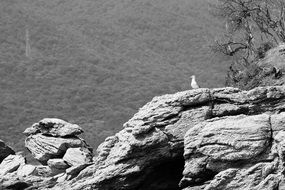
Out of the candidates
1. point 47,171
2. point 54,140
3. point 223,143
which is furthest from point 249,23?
point 223,143

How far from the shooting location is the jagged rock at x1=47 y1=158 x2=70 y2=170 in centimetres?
2973

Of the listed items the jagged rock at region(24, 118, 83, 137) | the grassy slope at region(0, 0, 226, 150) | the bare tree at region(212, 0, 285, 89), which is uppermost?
the grassy slope at region(0, 0, 226, 150)

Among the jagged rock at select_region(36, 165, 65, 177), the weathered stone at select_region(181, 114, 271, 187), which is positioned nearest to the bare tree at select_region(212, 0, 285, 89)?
the jagged rock at select_region(36, 165, 65, 177)

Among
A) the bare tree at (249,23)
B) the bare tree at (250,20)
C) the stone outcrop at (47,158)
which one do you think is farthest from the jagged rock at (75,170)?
the bare tree at (250,20)

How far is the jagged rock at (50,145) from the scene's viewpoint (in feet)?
100

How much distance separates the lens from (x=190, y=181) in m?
23.4

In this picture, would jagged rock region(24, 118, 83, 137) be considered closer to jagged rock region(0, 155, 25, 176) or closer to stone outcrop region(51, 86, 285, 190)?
jagged rock region(0, 155, 25, 176)

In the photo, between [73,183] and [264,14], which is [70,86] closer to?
[264,14]

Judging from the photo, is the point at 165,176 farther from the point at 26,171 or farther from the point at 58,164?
the point at 26,171

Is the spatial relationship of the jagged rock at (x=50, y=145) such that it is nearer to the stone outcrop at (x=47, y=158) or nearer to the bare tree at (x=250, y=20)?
the stone outcrop at (x=47, y=158)

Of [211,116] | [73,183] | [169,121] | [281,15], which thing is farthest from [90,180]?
[281,15]

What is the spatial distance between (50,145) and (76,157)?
1.95 m

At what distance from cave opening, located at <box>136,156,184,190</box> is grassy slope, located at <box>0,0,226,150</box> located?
3593cm

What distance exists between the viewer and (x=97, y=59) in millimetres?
Answer: 115500
